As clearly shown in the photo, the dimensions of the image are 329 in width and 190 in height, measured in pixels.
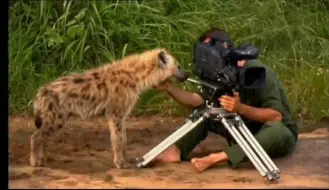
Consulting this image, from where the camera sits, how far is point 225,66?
4797mm

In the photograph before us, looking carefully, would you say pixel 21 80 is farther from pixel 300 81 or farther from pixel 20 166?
pixel 300 81

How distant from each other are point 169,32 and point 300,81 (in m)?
1.36

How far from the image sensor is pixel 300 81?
284 inches

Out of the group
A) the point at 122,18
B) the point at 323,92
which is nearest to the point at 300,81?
the point at 323,92

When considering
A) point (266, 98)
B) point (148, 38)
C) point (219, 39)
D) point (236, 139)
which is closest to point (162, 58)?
point (219, 39)

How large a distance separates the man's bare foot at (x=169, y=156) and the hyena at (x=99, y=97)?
0.85ft

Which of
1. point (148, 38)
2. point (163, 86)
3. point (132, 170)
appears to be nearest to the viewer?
point (132, 170)

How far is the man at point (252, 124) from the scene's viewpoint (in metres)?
5.05

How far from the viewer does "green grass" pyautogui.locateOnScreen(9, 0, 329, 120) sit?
703cm

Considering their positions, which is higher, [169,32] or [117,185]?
[169,32]

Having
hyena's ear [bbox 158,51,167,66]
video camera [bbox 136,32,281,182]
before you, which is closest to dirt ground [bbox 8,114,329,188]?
video camera [bbox 136,32,281,182]

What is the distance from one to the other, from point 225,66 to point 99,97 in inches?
34.6

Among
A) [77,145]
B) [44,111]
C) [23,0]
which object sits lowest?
[77,145]

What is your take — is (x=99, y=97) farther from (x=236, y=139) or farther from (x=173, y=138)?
(x=236, y=139)
